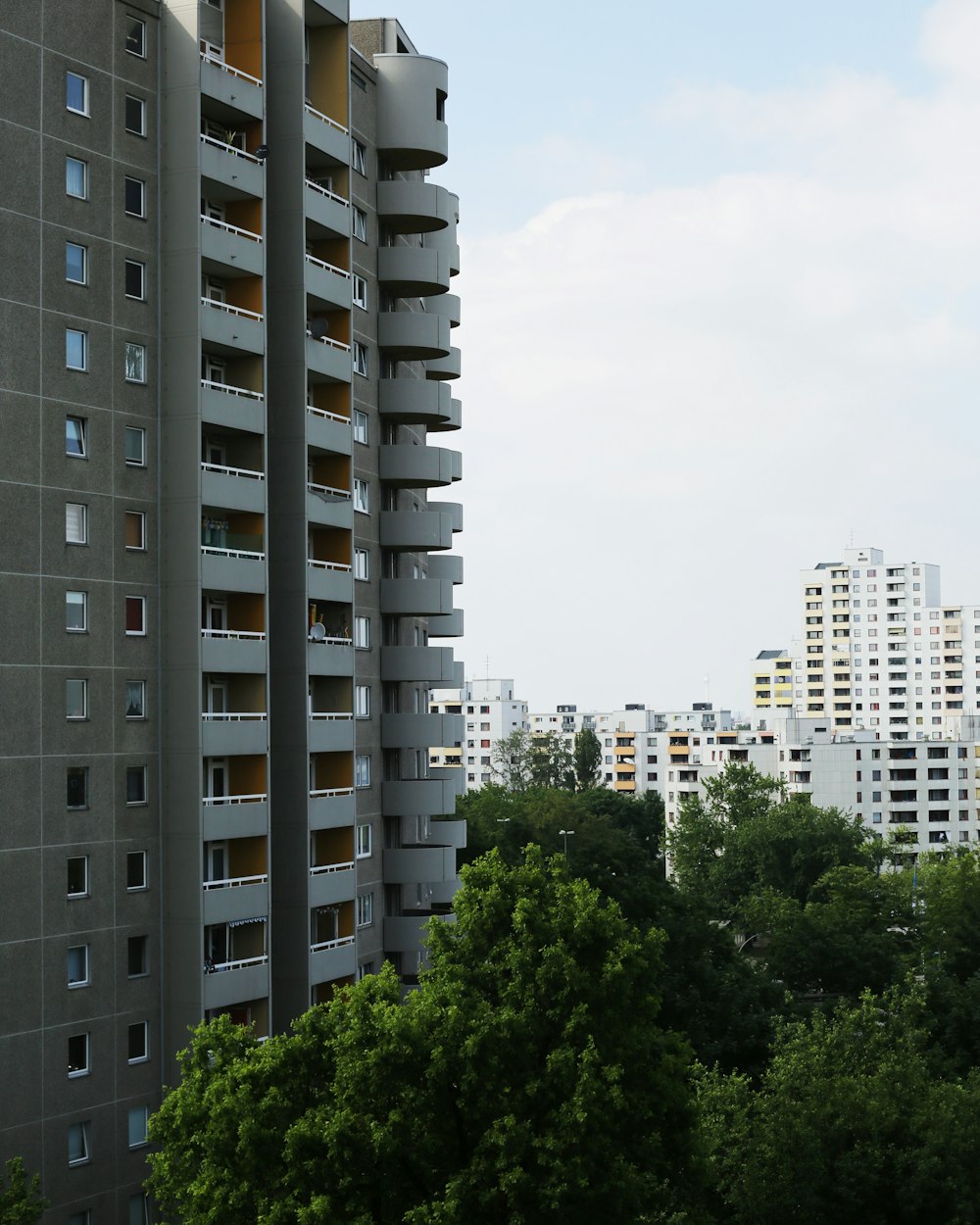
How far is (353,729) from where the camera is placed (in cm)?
5006

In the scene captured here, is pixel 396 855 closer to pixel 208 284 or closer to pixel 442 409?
pixel 442 409

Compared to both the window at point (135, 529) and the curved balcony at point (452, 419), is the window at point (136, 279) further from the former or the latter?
the curved balcony at point (452, 419)

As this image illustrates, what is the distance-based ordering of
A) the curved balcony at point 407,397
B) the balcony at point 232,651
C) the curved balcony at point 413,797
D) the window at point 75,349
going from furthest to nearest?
the curved balcony at point 407,397 < the curved balcony at point 413,797 < the balcony at point 232,651 < the window at point 75,349

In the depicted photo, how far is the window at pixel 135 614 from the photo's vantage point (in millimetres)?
42188

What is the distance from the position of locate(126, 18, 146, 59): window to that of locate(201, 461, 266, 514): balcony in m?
11.7

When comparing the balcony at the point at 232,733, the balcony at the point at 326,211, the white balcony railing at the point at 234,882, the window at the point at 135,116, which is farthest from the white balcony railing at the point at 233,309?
the white balcony railing at the point at 234,882

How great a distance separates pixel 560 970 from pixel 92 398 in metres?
19.9

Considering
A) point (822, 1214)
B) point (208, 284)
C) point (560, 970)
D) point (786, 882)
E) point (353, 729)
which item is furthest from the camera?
point (786, 882)

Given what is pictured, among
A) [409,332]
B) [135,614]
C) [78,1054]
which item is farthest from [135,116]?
[78,1054]

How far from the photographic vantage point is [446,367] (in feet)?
204

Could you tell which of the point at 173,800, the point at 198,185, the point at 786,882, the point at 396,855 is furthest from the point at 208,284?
the point at 786,882

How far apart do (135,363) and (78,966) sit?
16.4 metres

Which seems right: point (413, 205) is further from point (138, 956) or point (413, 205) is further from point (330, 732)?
point (138, 956)

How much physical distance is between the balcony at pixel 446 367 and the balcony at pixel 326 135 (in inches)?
484
